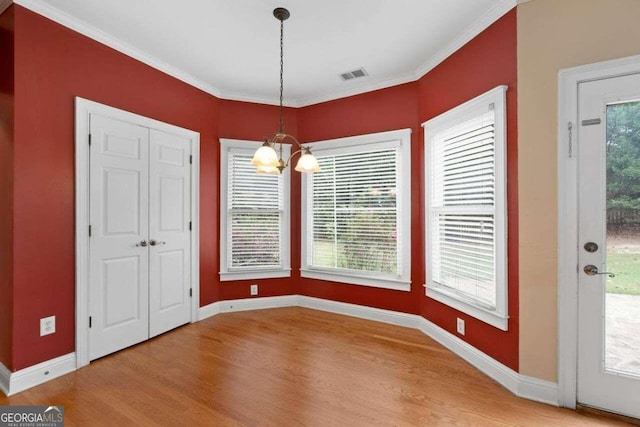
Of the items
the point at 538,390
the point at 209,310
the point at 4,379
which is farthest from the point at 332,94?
the point at 4,379

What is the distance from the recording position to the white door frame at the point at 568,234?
208 cm

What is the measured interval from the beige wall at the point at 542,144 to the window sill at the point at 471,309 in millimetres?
158

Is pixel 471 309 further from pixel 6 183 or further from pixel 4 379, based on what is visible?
pixel 6 183

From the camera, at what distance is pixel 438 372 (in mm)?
2561

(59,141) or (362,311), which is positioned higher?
(59,141)

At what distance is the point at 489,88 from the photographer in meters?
2.54

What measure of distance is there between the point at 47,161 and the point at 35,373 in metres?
1.62

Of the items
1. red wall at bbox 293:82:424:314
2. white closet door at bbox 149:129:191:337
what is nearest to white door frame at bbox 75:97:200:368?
white closet door at bbox 149:129:191:337

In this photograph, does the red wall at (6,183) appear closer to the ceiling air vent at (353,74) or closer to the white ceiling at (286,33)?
the white ceiling at (286,33)

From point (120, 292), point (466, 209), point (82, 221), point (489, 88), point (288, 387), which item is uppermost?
point (489, 88)

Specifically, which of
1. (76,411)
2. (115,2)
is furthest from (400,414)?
(115,2)

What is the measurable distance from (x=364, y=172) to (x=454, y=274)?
1593 millimetres

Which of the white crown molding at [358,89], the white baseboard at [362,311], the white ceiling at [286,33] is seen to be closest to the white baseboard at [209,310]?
the white baseboard at [362,311]

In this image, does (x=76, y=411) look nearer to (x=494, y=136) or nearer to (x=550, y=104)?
(x=494, y=136)
